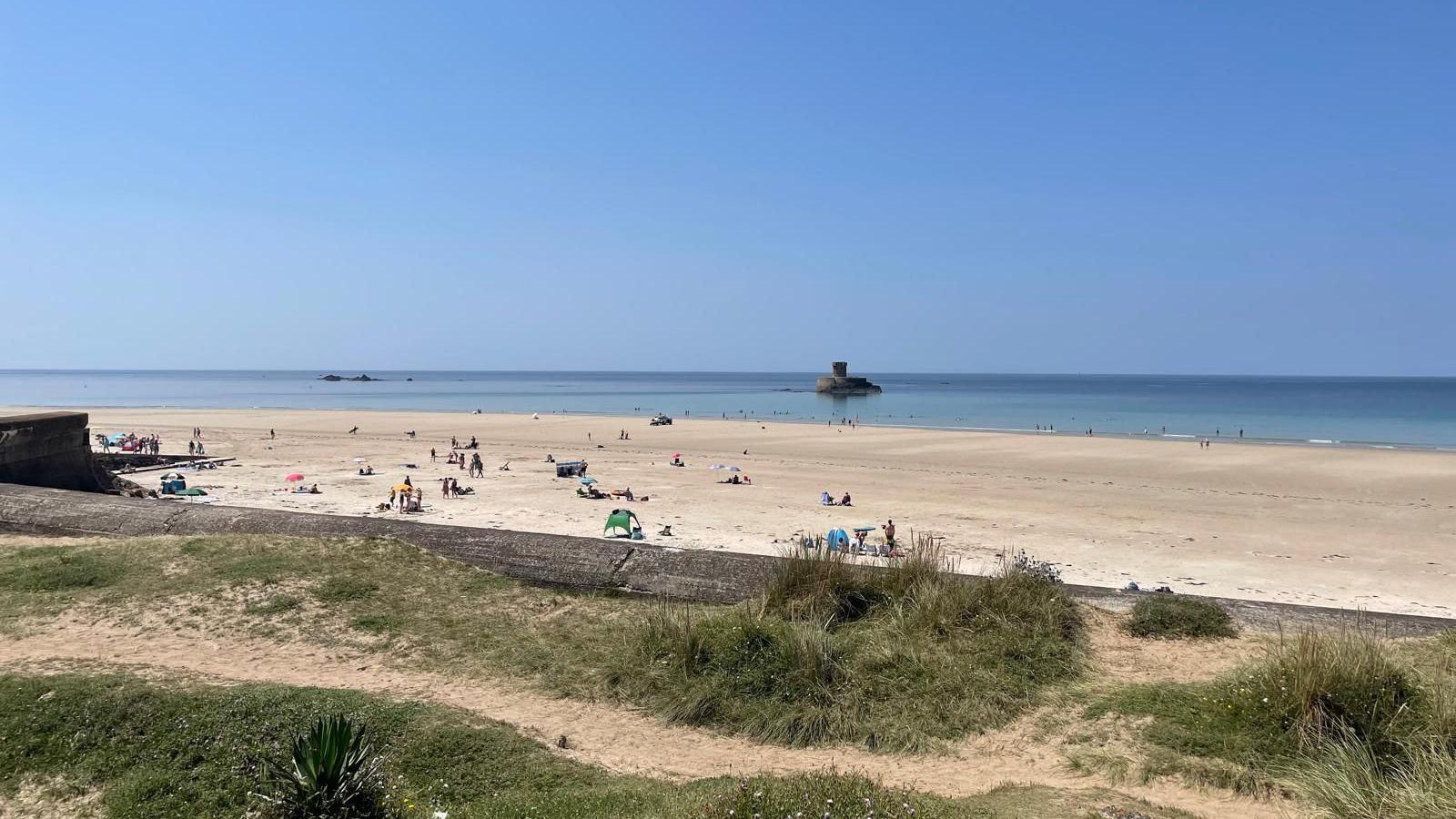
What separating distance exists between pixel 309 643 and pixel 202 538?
129 inches

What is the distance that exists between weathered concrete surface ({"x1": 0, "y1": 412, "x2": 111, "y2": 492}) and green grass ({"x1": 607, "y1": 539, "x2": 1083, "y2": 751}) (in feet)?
42.3

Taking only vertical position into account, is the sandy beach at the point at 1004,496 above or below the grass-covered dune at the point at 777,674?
below

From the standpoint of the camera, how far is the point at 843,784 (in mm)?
4160

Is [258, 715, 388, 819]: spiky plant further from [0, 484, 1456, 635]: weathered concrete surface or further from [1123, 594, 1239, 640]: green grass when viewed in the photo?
[1123, 594, 1239, 640]: green grass

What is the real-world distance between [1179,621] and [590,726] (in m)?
5.07

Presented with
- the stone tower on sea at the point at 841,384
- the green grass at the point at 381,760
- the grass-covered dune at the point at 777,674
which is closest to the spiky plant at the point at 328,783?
the green grass at the point at 381,760

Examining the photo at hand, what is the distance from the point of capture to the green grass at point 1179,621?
689 cm

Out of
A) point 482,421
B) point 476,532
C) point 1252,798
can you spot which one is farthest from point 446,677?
point 482,421

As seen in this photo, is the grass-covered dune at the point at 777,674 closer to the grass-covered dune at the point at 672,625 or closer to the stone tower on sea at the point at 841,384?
the grass-covered dune at the point at 672,625

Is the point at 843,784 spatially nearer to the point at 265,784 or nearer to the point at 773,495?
the point at 265,784

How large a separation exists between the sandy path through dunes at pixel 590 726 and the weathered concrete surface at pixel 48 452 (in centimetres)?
854

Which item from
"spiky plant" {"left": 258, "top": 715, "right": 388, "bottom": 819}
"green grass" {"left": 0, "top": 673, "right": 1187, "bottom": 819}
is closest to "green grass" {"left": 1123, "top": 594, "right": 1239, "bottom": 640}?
"green grass" {"left": 0, "top": 673, "right": 1187, "bottom": 819}

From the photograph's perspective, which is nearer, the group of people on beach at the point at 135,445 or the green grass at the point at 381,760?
the green grass at the point at 381,760

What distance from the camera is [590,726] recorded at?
18.4 ft
